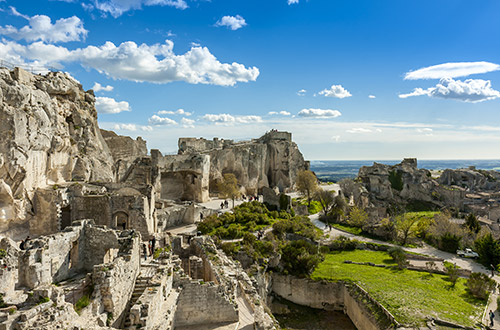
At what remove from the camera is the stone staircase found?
28.7 ft

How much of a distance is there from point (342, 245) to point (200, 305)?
20.5 meters

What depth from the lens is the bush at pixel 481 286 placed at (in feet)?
64.7

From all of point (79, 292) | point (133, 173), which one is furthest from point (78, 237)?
point (133, 173)

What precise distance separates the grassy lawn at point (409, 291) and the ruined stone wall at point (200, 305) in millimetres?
10326

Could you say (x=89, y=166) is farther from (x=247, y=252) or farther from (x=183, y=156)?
(x=247, y=252)

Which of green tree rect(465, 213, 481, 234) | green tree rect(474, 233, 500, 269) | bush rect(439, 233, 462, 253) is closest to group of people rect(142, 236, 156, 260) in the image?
green tree rect(474, 233, 500, 269)

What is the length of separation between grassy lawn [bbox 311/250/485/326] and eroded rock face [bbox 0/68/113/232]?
18.7 m

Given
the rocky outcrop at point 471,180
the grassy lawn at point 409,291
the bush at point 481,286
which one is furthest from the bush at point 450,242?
the rocky outcrop at point 471,180

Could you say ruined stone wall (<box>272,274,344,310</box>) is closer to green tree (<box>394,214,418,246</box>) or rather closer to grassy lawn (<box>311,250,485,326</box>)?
grassy lawn (<box>311,250,485,326</box>)

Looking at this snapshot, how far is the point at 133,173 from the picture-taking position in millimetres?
30656

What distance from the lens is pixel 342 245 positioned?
1134 inches

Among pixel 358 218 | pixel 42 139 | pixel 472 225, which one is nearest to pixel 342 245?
pixel 358 218

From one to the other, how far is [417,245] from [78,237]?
97.8 feet

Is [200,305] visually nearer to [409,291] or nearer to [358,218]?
[409,291]
